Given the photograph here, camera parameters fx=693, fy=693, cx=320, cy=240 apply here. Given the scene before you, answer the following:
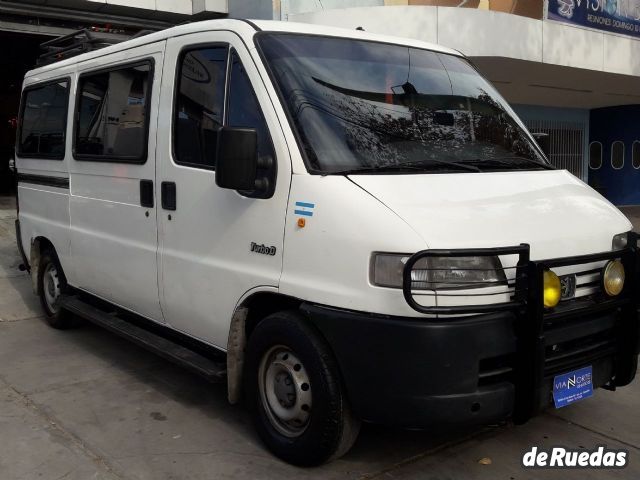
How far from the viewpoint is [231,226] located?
Answer: 3.87 metres

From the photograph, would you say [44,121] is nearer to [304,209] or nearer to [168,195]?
[168,195]

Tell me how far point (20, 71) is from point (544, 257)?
1859 centimetres

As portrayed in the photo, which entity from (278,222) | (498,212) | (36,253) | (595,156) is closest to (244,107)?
(278,222)

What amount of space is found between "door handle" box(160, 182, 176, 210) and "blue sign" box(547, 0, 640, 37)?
36.6 ft

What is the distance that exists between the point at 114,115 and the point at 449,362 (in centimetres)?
327

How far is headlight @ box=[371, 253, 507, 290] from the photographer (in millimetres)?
3057

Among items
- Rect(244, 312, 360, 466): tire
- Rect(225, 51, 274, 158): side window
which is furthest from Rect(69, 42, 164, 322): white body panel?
Rect(244, 312, 360, 466): tire

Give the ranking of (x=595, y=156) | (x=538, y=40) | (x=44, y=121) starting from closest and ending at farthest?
(x=44, y=121) < (x=538, y=40) < (x=595, y=156)

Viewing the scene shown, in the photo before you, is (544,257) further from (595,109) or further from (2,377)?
(595,109)

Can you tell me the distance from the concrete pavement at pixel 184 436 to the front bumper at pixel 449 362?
0.61m

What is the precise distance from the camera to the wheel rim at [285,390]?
353 centimetres

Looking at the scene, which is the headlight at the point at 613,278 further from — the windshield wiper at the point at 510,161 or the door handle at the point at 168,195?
the door handle at the point at 168,195

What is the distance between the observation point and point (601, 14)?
47.6 feet

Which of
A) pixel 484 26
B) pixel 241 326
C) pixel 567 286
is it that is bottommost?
pixel 241 326
